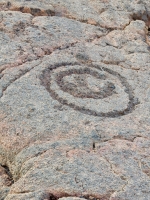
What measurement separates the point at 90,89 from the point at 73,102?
15 centimetres

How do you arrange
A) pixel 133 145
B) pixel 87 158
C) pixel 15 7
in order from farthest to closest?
pixel 15 7 < pixel 133 145 < pixel 87 158

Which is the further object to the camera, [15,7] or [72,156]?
[15,7]

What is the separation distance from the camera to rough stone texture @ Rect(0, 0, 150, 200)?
1483 mm

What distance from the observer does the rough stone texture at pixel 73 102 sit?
4.87 ft

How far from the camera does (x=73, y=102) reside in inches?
74.0

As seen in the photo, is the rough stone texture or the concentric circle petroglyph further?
the concentric circle petroglyph

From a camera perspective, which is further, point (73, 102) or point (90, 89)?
point (90, 89)

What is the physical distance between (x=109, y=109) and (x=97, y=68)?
1.18 feet

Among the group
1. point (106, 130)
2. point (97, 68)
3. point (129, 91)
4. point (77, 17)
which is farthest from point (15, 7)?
point (106, 130)

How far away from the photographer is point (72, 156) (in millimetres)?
1567

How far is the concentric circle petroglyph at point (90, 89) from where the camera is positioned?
1.88 meters

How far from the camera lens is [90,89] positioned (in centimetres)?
200

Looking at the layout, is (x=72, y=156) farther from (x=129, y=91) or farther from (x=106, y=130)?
(x=129, y=91)

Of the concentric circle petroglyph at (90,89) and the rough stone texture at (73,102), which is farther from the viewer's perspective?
the concentric circle petroglyph at (90,89)
